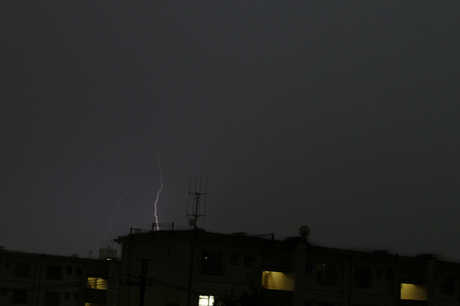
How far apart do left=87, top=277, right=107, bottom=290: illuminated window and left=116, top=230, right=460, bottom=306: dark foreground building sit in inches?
866

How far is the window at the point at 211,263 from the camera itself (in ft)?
115

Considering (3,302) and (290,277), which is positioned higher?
(290,277)

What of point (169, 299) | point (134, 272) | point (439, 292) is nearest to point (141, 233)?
point (134, 272)

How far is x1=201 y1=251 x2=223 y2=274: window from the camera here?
3520 centimetres

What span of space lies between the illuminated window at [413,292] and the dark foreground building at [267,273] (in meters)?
0.08

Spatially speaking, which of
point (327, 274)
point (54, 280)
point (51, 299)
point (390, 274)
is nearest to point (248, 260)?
point (327, 274)

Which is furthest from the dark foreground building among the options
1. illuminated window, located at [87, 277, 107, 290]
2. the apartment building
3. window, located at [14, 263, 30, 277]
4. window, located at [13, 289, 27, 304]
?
illuminated window, located at [87, 277, 107, 290]

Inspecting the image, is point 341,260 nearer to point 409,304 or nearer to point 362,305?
point 362,305

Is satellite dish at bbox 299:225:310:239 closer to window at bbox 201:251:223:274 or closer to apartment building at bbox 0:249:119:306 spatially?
window at bbox 201:251:223:274

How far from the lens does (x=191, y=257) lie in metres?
34.7

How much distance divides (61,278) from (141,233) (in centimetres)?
2564

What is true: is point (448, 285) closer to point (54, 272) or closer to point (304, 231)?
point (304, 231)

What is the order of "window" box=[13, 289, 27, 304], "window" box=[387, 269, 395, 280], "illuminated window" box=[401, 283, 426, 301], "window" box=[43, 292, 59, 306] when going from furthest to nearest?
1. "window" box=[43, 292, 59, 306]
2. "window" box=[13, 289, 27, 304]
3. "illuminated window" box=[401, 283, 426, 301]
4. "window" box=[387, 269, 395, 280]

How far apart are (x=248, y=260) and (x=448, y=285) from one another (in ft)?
61.5
